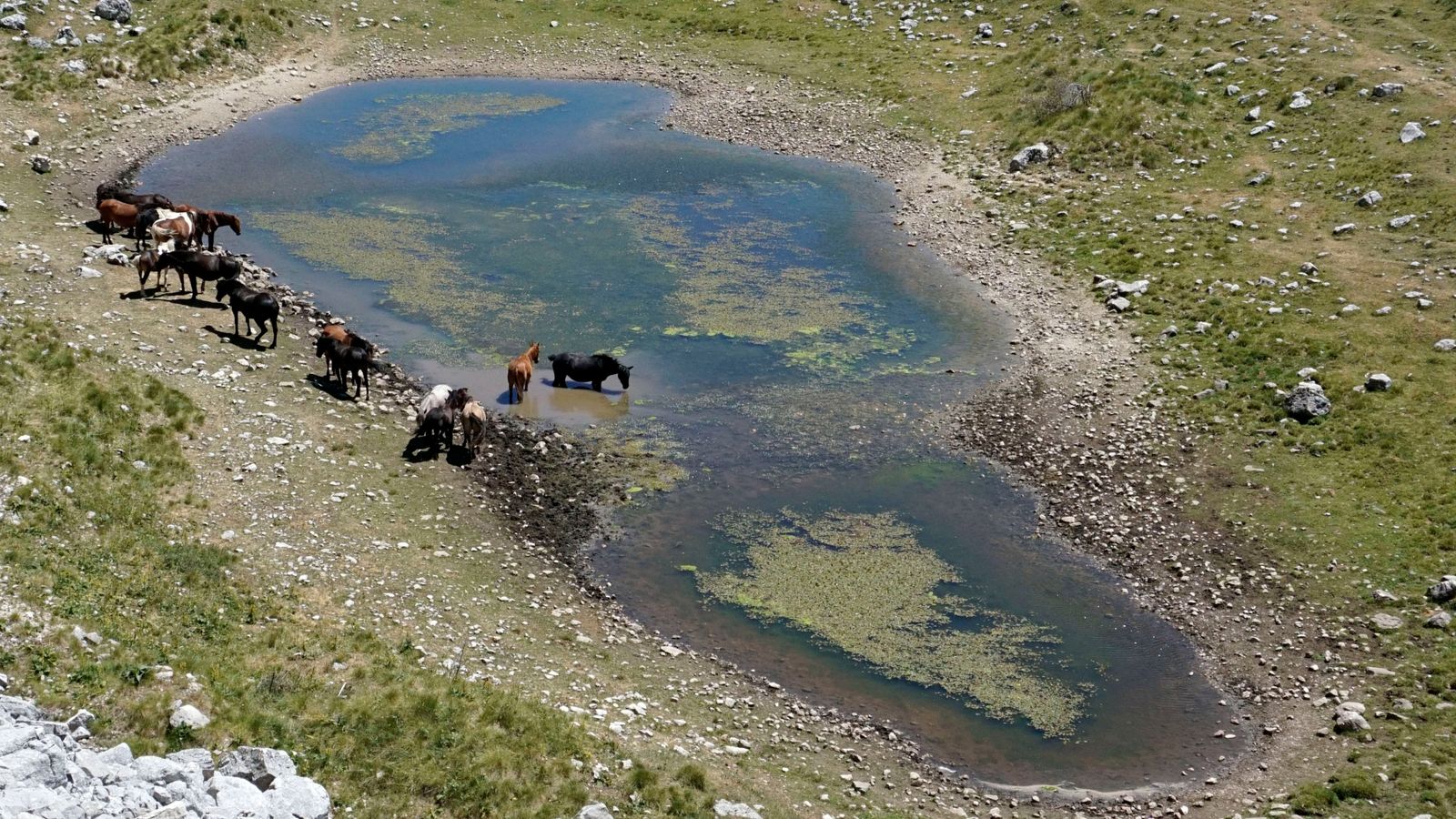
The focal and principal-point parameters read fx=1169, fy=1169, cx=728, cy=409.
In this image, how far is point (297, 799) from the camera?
14273 mm

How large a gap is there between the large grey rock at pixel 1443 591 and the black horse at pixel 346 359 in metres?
21.1

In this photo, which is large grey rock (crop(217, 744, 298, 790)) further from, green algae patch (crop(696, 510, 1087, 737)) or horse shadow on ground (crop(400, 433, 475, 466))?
horse shadow on ground (crop(400, 433, 475, 466))

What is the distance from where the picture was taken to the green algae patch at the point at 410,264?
35.5 m

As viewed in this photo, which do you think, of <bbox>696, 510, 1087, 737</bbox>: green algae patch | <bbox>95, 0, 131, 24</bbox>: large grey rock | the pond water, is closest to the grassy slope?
<bbox>95, 0, 131, 24</bbox>: large grey rock

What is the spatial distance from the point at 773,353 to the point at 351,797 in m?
21.0

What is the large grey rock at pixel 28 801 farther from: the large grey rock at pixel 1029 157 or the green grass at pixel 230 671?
the large grey rock at pixel 1029 157

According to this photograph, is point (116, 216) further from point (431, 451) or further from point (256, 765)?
point (256, 765)

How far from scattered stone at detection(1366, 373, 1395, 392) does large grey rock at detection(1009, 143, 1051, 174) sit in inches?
724

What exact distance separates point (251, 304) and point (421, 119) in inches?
1003

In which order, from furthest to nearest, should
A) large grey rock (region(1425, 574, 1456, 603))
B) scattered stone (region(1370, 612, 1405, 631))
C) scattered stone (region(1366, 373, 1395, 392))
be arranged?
scattered stone (region(1366, 373, 1395, 392)), large grey rock (region(1425, 574, 1456, 603)), scattered stone (region(1370, 612, 1405, 631))

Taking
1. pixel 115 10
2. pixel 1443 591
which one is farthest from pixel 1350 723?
pixel 115 10

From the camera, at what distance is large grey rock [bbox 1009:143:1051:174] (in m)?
45.4

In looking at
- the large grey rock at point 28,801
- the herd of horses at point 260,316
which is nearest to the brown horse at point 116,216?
the herd of horses at point 260,316

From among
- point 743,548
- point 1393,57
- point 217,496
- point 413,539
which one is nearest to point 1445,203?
point 1393,57
